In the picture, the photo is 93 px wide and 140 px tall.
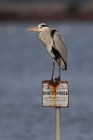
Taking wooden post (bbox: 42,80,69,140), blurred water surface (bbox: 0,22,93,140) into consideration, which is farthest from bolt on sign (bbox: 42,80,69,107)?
blurred water surface (bbox: 0,22,93,140)

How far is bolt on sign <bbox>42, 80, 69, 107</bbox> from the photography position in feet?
34.2

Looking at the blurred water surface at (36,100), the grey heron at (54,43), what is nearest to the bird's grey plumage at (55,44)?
the grey heron at (54,43)

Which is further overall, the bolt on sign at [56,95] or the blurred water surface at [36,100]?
the blurred water surface at [36,100]

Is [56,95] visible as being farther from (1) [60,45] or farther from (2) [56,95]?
(1) [60,45]

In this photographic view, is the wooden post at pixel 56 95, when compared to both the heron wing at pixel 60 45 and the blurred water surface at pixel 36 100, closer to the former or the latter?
the heron wing at pixel 60 45

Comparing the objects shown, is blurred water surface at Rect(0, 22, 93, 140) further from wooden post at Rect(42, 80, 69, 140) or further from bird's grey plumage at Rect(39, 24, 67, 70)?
wooden post at Rect(42, 80, 69, 140)

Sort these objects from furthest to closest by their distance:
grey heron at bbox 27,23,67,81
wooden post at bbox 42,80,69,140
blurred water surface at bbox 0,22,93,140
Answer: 1. blurred water surface at bbox 0,22,93,140
2. grey heron at bbox 27,23,67,81
3. wooden post at bbox 42,80,69,140

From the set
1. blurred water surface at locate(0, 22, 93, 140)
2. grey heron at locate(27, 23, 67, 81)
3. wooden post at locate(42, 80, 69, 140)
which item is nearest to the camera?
wooden post at locate(42, 80, 69, 140)

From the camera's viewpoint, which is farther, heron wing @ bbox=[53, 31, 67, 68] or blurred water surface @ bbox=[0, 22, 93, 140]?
blurred water surface @ bbox=[0, 22, 93, 140]

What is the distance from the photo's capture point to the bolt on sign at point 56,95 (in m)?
10.4

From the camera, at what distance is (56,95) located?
10.5 m

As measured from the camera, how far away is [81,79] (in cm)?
2561

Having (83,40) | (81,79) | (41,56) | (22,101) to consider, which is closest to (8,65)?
(41,56)

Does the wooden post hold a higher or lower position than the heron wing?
lower
